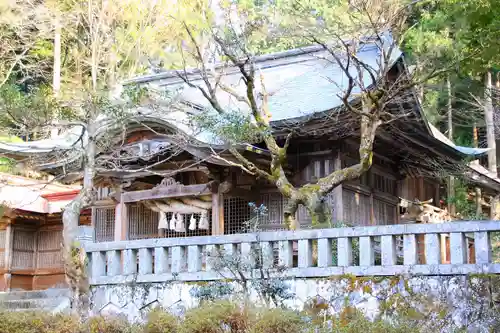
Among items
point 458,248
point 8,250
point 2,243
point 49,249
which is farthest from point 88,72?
point 458,248

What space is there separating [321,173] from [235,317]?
7.18m

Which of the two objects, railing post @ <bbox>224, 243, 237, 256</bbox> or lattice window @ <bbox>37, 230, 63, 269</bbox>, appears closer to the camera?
railing post @ <bbox>224, 243, 237, 256</bbox>

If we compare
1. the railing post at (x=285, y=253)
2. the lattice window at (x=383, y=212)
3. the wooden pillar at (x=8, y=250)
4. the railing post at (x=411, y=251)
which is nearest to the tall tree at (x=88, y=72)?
the railing post at (x=285, y=253)

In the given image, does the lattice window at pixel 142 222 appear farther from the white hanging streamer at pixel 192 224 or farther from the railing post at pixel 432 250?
the railing post at pixel 432 250

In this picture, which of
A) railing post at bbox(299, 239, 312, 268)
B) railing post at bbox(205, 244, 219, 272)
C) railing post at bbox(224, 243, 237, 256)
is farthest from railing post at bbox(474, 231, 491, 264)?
railing post at bbox(205, 244, 219, 272)

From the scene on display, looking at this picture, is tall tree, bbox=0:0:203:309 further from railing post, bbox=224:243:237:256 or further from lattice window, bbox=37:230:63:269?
lattice window, bbox=37:230:63:269

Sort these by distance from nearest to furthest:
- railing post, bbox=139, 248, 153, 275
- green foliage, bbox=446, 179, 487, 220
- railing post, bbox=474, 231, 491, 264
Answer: railing post, bbox=474, 231, 491, 264
railing post, bbox=139, 248, 153, 275
green foliage, bbox=446, 179, 487, 220

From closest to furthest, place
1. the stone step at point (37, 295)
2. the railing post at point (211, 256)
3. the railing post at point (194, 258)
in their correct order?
the railing post at point (211, 256)
the railing post at point (194, 258)
the stone step at point (37, 295)

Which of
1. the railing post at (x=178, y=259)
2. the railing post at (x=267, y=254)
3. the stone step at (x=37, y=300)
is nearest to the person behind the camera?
the railing post at (x=267, y=254)

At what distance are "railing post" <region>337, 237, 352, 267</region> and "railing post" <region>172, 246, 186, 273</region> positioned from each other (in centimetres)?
284

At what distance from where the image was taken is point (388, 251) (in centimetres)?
1006

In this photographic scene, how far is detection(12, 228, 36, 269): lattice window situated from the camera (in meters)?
21.5

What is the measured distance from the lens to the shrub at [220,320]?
8852 millimetres

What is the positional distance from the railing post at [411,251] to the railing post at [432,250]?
6.9 inches
